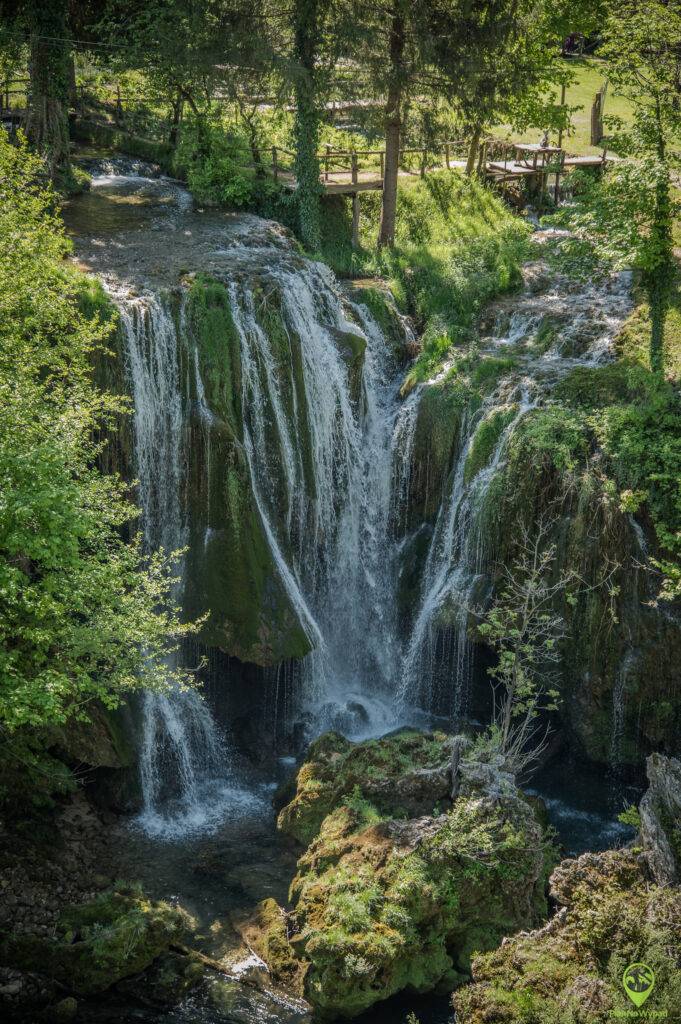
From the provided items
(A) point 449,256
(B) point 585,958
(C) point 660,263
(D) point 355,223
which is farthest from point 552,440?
(D) point 355,223

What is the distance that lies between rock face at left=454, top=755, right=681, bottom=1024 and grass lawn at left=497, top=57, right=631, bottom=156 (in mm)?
24201

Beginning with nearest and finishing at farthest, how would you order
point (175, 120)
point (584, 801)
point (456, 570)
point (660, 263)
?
point (584, 801)
point (456, 570)
point (660, 263)
point (175, 120)

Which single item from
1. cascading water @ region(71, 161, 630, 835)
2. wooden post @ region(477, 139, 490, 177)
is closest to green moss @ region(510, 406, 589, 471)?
cascading water @ region(71, 161, 630, 835)

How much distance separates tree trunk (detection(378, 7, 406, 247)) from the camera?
2288cm

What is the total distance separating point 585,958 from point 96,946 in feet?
19.5

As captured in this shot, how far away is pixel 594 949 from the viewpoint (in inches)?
432

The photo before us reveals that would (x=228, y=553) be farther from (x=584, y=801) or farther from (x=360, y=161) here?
(x=360, y=161)

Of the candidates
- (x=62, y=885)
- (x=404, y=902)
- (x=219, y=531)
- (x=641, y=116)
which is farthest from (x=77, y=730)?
(x=641, y=116)

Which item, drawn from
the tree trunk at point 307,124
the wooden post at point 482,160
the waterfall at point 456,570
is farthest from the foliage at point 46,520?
the wooden post at point 482,160

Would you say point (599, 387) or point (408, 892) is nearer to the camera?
point (408, 892)

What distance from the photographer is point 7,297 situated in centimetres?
1336

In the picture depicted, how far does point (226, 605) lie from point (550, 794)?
251 inches

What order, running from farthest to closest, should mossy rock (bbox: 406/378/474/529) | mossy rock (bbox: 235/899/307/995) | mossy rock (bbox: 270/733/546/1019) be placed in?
mossy rock (bbox: 406/378/474/529), mossy rock (bbox: 235/899/307/995), mossy rock (bbox: 270/733/546/1019)

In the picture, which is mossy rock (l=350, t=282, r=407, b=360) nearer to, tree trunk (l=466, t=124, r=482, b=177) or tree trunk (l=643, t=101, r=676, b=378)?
tree trunk (l=643, t=101, r=676, b=378)
